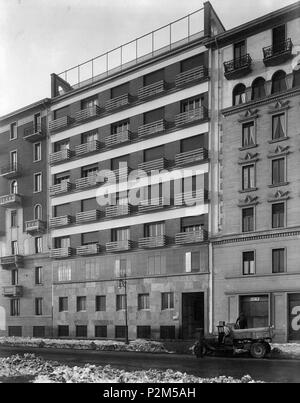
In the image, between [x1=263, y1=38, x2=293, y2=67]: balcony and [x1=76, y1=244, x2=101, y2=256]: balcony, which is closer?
[x1=263, y1=38, x2=293, y2=67]: balcony

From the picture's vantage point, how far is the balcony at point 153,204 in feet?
72.8

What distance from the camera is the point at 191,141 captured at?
75.8 ft

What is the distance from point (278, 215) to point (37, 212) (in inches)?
481

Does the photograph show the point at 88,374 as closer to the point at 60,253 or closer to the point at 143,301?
the point at 143,301

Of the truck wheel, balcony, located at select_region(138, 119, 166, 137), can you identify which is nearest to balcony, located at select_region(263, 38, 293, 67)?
balcony, located at select_region(138, 119, 166, 137)

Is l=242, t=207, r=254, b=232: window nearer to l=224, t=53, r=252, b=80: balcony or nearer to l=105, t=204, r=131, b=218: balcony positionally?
l=105, t=204, r=131, b=218: balcony

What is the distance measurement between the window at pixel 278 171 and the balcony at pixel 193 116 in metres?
4.22

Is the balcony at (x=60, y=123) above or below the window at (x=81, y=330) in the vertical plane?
above

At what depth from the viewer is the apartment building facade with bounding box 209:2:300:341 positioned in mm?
23359

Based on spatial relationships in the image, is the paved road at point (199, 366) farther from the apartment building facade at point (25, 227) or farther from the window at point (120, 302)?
the window at point (120, 302)

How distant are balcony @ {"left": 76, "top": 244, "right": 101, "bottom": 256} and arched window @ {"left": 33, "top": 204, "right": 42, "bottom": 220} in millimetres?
2491

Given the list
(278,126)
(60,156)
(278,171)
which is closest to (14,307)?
(60,156)

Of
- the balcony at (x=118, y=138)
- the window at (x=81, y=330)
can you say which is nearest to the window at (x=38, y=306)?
the window at (x=81, y=330)

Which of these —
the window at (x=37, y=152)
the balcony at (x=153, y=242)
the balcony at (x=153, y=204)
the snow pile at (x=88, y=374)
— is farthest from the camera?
the window at (x=37, y=152)
